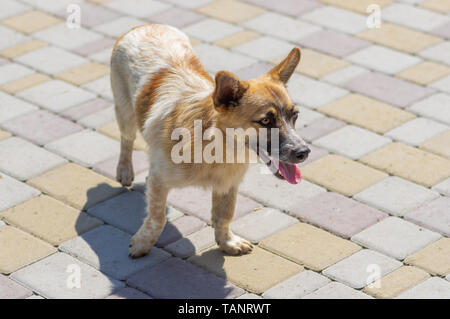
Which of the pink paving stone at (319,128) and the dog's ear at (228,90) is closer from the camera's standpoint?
the dog's ear at (228,90)

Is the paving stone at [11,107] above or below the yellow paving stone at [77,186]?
above

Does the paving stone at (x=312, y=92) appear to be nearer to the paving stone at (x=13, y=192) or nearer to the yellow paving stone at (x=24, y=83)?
the yellow paving stone at (x=24, y=83)

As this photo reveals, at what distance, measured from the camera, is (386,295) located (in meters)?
5.80

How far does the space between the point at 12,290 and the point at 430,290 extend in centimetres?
277

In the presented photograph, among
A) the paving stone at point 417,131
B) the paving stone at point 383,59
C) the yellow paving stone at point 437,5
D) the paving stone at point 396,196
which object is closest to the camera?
the paving stone at point 396,196

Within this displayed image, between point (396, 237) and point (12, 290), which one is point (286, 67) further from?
point (12, 290)

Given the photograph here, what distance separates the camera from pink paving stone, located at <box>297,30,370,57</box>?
29.9 feet

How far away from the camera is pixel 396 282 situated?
5.93 metres

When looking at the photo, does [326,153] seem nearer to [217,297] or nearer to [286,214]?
[286,214]

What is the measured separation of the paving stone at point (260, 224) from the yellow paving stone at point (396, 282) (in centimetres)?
93

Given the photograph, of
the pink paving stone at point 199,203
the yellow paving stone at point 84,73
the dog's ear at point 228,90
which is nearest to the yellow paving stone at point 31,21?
the yellow paving stone at point 84,73

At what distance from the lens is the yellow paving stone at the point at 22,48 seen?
9.13 metres


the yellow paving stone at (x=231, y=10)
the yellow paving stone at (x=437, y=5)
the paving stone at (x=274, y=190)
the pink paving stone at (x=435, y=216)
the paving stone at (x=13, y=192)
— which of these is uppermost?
the yellow paving stone at (x=437, y=5)
